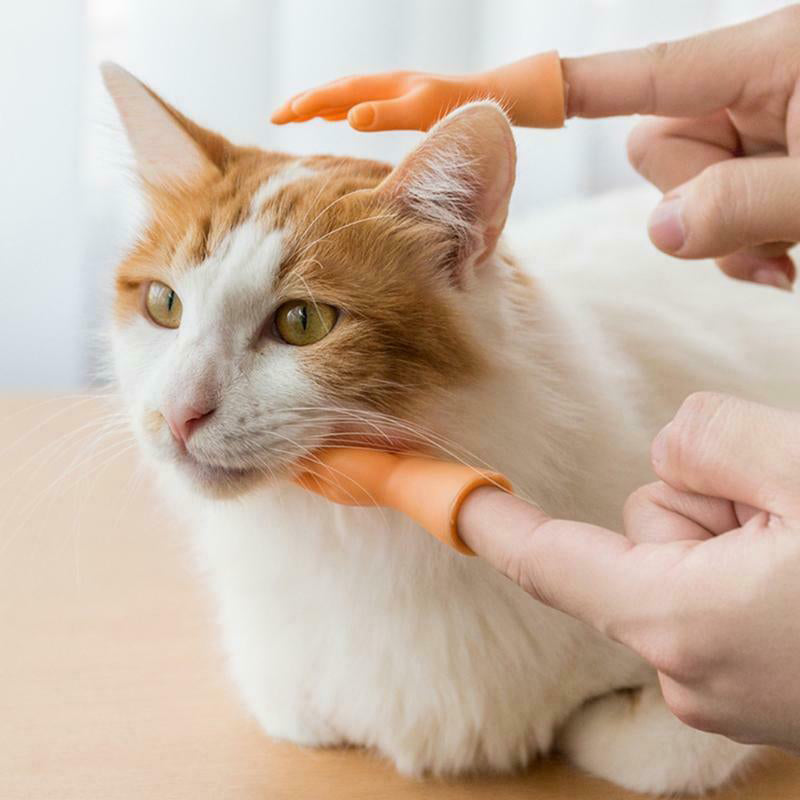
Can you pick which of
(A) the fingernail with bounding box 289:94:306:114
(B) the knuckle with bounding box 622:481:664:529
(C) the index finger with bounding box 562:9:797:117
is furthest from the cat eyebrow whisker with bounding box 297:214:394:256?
(B) the knuckle with bounding box 622:481:664:529

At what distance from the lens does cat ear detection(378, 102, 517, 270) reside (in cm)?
88

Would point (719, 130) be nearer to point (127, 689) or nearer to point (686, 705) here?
point (686, 705)

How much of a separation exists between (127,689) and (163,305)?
0.40m

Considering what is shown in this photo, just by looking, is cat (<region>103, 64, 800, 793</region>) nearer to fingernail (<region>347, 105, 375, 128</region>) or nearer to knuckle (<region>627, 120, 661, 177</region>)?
fingernail (<region>347, 105, 375, 128</region>)

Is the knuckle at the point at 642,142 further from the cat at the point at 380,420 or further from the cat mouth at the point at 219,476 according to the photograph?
the cat mouth at the point at 219,476

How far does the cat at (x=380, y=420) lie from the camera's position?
91 cm

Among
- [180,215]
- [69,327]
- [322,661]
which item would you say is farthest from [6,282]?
[322,661]

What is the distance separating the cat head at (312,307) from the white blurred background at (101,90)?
1.05m

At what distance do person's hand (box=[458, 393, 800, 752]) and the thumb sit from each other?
10.6 inches

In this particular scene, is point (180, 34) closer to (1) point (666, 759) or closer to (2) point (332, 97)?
(2) point (332, 97)

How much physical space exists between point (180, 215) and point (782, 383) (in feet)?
2.61

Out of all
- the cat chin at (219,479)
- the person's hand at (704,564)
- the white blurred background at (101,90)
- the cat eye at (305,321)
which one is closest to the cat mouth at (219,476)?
the cat chin at (219,479)

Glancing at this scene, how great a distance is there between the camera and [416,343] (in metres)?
0.94

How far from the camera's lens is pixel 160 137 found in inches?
44.0
